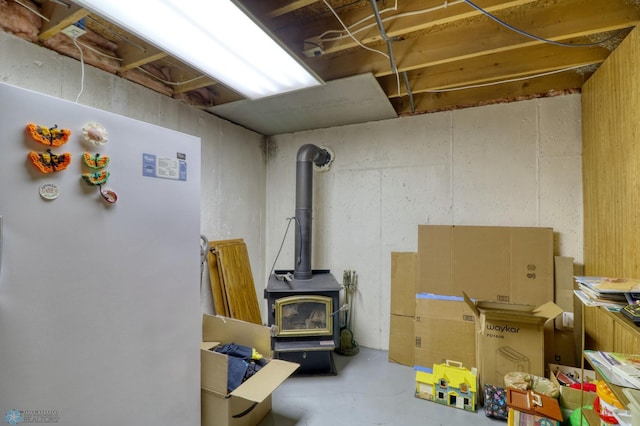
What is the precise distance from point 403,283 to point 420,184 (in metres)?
1.01

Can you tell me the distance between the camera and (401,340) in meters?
2.75

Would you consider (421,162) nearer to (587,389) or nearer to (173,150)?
(587,389)

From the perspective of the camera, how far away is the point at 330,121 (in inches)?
120

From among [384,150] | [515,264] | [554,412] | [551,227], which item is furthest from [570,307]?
[384,150]

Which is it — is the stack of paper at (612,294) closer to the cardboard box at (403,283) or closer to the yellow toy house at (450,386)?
the yellow toy house at (450,386)

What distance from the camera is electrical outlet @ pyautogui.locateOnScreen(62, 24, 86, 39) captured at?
164 centimetres

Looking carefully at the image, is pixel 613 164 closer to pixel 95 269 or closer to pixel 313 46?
pixel 313 46

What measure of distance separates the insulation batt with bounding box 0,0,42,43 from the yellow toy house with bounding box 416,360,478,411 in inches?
133

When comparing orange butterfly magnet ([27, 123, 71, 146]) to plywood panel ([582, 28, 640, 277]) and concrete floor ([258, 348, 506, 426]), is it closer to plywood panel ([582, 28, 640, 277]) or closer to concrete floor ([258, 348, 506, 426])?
concrete floor ([258, 348, 506, 426])

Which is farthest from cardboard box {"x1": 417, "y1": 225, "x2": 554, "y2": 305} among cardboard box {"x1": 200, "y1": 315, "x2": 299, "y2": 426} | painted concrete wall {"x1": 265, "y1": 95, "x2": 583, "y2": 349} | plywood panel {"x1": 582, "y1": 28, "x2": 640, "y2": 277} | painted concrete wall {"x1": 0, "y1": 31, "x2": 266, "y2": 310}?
painted concrete wall {"x1": 0, "y1": 31, "x2": 266, "y2": 310}

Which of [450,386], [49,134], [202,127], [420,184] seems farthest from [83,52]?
[450,386]

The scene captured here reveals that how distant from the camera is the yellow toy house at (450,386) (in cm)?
205

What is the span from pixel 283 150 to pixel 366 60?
5.34ft

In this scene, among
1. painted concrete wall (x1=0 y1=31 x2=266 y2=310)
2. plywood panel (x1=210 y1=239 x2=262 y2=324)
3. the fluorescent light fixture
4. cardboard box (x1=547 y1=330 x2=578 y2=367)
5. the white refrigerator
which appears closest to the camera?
the white refrigerator
